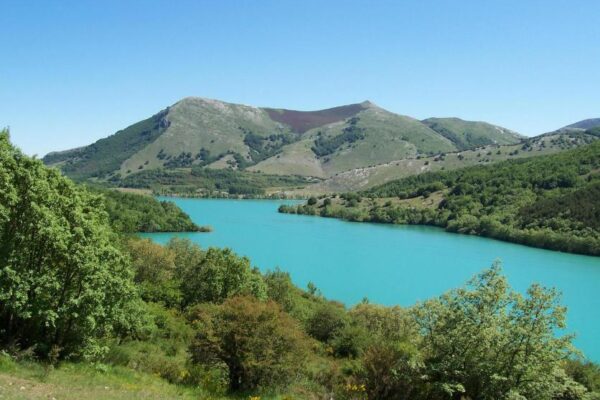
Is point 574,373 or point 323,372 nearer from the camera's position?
point 323,372

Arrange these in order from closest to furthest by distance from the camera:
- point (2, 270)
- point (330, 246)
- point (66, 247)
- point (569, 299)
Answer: point (2, 270), point (66, 247), point (569, 299), point (330, 246)

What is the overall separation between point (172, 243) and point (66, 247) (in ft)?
153

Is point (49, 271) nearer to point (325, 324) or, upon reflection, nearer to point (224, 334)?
point (224, 334)

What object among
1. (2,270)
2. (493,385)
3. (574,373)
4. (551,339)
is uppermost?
(2,270)

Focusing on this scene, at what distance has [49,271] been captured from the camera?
1516 cm

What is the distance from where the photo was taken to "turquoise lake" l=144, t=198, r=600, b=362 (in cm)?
6550

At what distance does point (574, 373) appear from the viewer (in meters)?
24.0

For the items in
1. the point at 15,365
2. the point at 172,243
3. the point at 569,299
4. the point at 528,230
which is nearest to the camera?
the point at 15,365

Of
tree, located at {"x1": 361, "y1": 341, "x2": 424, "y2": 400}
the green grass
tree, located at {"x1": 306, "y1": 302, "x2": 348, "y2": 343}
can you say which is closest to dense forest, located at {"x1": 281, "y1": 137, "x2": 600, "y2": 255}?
tree, located at {"x1": 306, "y1": 302, "x2": 348, "y2": 343}

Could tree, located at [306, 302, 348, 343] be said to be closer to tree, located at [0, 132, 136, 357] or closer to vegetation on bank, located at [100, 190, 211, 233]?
tree, located at [0, 132, 136, 357]

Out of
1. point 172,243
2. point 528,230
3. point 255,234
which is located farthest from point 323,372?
point 528,230

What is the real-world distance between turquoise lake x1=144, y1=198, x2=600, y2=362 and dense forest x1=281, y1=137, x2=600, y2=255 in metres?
5.80

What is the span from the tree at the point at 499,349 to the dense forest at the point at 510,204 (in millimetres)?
99083

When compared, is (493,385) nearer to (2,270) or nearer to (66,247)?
(66,247)
